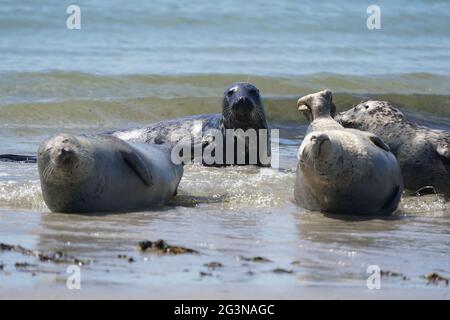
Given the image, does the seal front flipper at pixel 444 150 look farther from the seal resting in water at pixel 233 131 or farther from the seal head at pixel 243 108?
the seal head at pixel 243 108

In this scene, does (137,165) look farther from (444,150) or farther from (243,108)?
(243,108)

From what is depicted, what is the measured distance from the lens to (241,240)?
21.2 ft

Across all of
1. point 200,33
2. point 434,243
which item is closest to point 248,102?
point 434,243

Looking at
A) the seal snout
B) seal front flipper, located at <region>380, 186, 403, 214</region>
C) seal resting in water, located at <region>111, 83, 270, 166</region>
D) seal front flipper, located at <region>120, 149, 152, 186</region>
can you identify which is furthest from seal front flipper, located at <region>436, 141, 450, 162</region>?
seal front flipper, located at <region>120, 149, 152, 186</region>

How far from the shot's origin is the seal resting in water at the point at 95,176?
24.5ft

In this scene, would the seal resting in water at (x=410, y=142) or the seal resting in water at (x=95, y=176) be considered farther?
the seal resting in water at (x=410, y=142)

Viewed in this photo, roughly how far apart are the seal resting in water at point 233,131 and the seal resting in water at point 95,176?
2774 millimetres

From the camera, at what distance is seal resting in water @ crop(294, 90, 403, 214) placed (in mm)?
7531

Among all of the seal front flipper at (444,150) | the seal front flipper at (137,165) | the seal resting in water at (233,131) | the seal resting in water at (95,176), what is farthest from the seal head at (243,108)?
the seal front flipper at (137,165)

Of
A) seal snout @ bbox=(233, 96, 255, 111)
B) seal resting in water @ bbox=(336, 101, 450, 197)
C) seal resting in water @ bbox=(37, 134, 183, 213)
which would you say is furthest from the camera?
seal snout @ bbox=(233, 96, 255, 111)

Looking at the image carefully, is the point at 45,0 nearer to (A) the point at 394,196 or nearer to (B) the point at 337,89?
(B) the point at 337,89

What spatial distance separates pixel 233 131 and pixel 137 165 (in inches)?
134

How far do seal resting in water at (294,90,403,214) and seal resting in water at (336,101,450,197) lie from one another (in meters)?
1.24

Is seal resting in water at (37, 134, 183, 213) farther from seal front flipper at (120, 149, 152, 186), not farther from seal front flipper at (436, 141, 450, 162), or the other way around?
A: seal front flipper at (436, 141, 450, 162)
